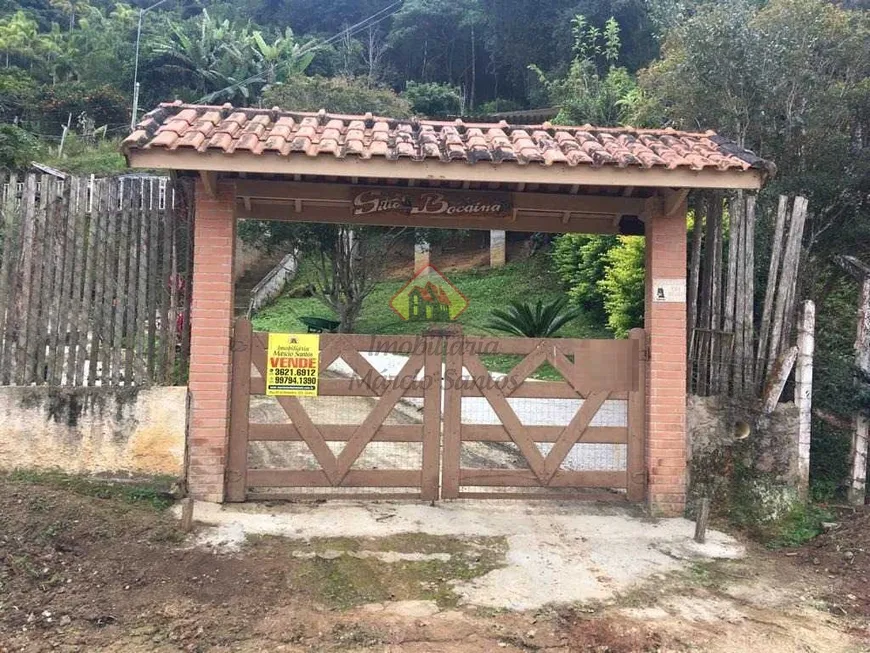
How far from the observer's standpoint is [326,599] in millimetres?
3844

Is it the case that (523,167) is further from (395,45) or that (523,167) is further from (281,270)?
(395,45)

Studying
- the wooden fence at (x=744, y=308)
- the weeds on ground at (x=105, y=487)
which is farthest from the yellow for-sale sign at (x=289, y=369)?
the wooden fence at (x=744, y=308)

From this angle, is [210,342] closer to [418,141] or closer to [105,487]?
[105,487]

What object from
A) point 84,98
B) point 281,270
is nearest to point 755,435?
point 281,270

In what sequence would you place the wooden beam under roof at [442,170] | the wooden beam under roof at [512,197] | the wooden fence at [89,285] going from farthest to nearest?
the wooden beam under roof at [512,197] < the wooden fence at [89,285] < the wooden beam under roof at [442,170]

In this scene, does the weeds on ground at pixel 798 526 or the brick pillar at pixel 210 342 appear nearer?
the weeds on ground at pixel 798 526

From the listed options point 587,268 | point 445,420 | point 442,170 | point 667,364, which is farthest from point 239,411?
point 587,268

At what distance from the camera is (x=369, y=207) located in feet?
19.1

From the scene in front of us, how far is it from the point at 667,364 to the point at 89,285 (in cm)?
497

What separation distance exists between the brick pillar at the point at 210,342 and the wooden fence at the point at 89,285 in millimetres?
200

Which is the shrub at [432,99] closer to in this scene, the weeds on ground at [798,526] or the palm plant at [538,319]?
the palm plant at [538,319]

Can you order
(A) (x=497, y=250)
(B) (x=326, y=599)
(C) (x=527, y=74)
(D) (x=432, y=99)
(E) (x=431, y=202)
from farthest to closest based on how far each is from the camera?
1. (C) (x=527, y=74)
2. (D) (x=432, y=99)
3. (A) (x=497, y=250)
4. (E) (x=431, y=202)
5. (B) (x=326, y=599)

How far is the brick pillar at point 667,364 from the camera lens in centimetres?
558

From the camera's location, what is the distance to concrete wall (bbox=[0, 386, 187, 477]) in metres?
5.12
